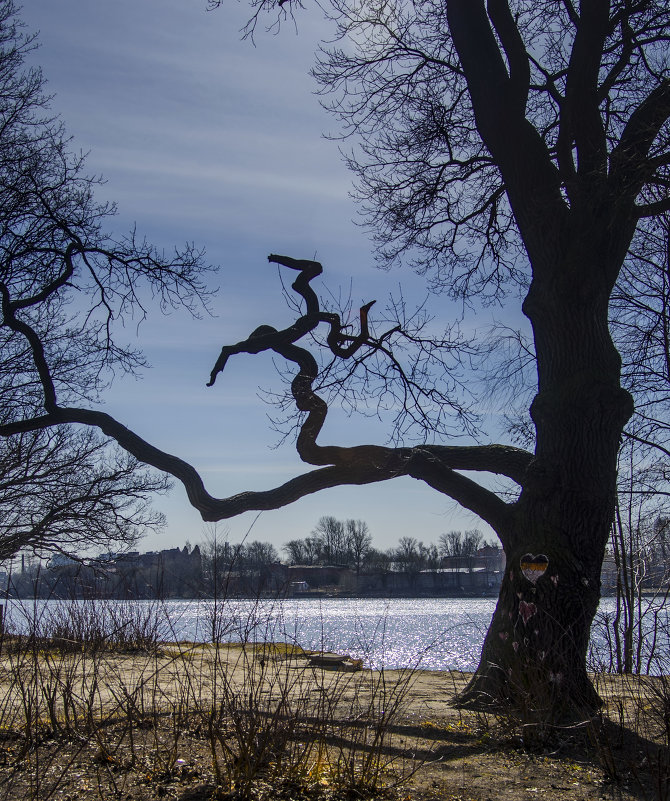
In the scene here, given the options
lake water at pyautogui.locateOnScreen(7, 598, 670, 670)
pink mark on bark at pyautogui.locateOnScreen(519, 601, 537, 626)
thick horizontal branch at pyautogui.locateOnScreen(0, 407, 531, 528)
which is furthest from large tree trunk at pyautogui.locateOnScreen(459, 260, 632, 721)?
thick horizontal branch at pyautogui.locateOnScreen(0, 407, 531, 528)

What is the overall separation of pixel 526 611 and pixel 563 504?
102cm

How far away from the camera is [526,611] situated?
6.94 m

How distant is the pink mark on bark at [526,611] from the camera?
691cm

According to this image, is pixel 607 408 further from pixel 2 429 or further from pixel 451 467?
pixel 2 429

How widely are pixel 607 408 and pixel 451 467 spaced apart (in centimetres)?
179

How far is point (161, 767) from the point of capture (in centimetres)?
408

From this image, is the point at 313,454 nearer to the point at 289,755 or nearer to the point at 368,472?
the point at 368,472

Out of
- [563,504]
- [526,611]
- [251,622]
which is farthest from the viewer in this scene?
[563,504]

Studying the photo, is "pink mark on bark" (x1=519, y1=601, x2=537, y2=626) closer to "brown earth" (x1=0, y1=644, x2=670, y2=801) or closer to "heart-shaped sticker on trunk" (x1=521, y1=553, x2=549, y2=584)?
"heart-shaped sticker on trunk" (x1=521, y1=553, x2=549, y2=584)

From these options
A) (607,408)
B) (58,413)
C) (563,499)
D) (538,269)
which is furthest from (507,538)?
(58,413)

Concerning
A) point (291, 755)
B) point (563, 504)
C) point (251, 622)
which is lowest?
point (291, 755)

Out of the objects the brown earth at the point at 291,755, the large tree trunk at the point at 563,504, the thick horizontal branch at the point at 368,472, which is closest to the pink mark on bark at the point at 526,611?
the large tree trunk at the point at 563,504

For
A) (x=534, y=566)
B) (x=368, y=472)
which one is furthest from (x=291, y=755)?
(x=368, y=472)

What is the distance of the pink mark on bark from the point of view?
6.91 m
